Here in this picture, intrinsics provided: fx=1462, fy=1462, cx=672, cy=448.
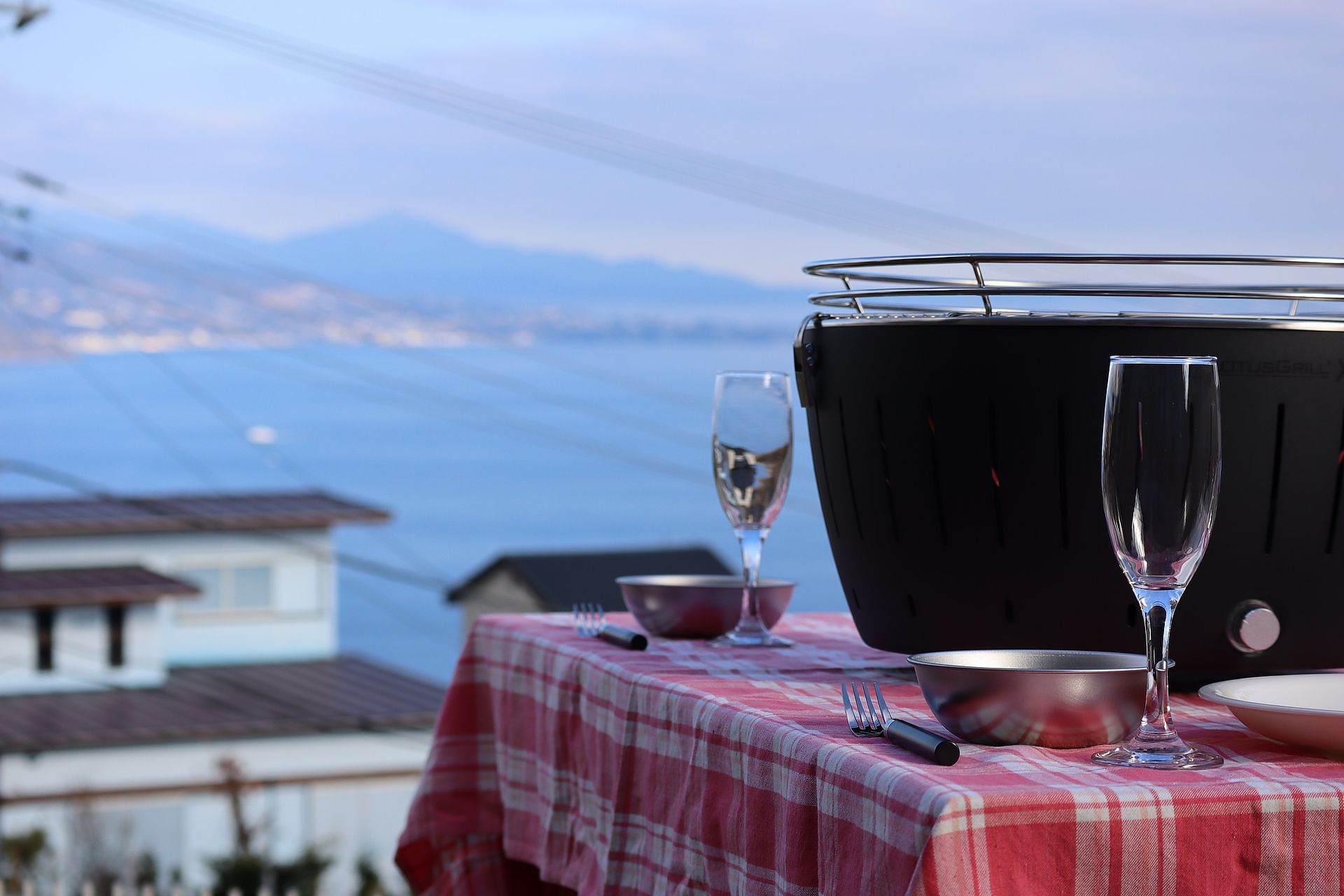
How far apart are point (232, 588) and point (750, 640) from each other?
22.0 m

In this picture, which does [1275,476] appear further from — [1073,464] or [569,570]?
[569,570]

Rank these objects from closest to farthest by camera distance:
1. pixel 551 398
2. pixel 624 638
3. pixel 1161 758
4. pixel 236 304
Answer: pixel 1161 758 → pixel 624 638 → pixel 551 398 → pixel 236 304

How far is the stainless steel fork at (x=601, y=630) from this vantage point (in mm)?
1436

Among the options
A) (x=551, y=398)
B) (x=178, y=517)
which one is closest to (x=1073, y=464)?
(x=551, y=398)

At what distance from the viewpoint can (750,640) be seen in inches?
58.5

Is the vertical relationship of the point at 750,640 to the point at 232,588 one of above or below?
above

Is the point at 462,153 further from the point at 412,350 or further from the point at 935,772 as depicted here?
the point at 935,772

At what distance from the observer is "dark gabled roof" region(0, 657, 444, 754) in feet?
55.0

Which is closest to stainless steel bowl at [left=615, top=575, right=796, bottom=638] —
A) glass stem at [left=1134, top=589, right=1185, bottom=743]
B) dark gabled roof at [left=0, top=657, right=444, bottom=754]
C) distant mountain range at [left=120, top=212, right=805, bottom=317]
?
glass stem at [left=1134, top=589, right=1185, bottom=743]

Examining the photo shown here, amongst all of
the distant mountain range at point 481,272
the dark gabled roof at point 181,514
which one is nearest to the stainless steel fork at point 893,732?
the dark gabled roof at point 181,514

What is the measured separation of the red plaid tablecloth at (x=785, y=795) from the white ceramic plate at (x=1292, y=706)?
0.02 meters

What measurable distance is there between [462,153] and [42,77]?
1110cm

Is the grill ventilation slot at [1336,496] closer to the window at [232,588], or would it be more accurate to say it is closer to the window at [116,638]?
the window at [116,638]

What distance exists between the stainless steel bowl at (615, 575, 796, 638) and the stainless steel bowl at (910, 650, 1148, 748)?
0.61 m
